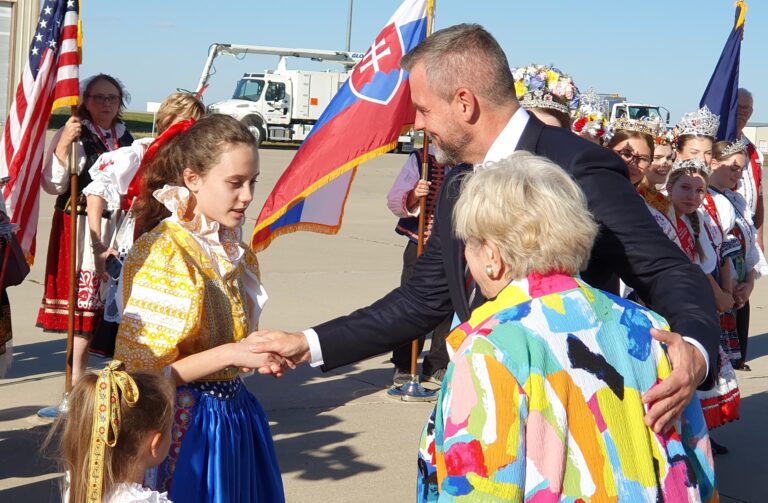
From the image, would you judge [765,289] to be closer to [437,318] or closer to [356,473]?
[356,473]

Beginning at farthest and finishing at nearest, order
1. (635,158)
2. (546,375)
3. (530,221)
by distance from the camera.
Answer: (635,158) < (530,221) < (546,375)

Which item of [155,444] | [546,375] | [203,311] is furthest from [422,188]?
[546,375]

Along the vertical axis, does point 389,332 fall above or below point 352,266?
above

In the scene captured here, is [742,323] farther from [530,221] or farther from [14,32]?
[14,32]

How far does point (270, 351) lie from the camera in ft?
9.29

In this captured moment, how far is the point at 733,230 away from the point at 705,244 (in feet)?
2.26

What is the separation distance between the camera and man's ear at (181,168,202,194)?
3184mm

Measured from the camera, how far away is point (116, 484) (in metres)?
2.36

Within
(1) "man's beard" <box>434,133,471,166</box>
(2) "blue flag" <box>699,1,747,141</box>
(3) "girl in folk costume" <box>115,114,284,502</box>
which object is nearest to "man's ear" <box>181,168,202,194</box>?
(3) "girl in folk costume" <box>115,114,284,502</box>

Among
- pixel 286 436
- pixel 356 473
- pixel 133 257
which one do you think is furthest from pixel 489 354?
pixel 286 436

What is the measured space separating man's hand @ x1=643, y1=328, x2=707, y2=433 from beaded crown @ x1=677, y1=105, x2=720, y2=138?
3706mm

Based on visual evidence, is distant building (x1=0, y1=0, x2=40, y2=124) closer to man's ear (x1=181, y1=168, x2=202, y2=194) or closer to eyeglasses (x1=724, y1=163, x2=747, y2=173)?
eyeglasses (x1=724, y1=163, x2=747, y2=173)

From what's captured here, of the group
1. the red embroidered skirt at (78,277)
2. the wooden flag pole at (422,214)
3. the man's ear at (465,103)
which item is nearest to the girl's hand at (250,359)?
the man's ear at (465,103)

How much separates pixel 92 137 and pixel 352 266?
16.9 ft
